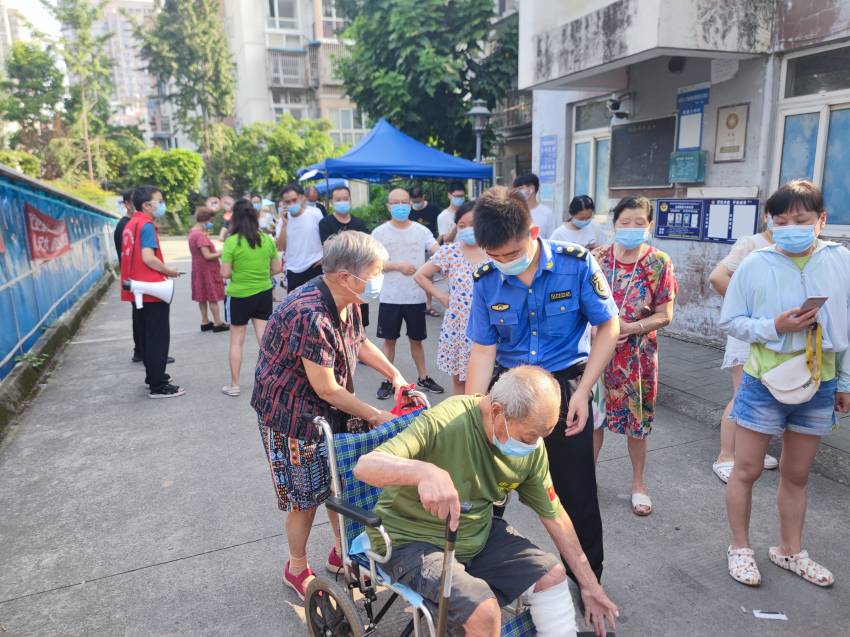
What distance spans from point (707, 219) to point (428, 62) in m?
6.67

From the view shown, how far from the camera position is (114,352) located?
712 cm

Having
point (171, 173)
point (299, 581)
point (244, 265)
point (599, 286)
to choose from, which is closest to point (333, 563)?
point (299, 581)

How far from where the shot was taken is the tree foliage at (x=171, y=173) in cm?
2633

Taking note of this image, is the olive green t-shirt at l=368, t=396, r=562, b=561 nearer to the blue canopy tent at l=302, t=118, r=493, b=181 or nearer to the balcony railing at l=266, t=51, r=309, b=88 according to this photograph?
the blue canopy tent at l=302, t=118, r=493, b=181

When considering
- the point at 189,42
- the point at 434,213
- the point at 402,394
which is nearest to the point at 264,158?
the point at 189,42

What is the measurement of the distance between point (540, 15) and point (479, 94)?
14.9 ft

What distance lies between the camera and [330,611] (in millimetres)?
2211

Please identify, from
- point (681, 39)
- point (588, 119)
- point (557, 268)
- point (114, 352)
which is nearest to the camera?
point (557, 268)

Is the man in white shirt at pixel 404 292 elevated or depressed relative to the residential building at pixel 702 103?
depressed

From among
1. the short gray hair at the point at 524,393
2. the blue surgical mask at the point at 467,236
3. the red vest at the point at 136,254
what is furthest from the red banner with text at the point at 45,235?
the short gray hair at the point at 524,393

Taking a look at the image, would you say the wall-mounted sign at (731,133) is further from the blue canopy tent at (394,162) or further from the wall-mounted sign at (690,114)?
the blue canopy tent at (394,162)

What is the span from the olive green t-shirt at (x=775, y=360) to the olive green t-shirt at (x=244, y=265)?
4.07m

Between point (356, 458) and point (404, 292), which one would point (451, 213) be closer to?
point (404, 292)

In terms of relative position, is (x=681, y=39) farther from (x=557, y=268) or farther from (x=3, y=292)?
(x=3, y=292)
